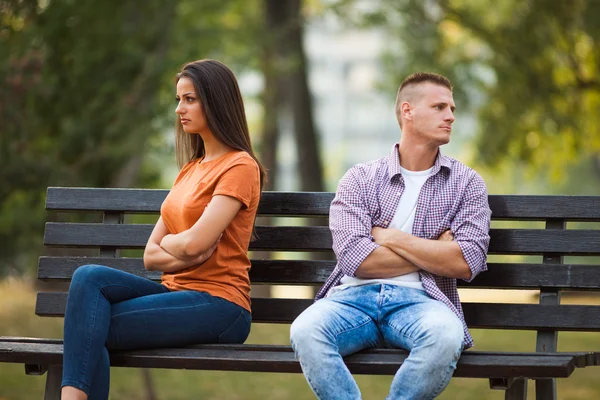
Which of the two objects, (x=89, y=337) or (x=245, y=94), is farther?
(x=245, y=94)

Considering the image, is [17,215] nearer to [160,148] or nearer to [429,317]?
[160,148]

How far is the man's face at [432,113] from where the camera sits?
176 inches

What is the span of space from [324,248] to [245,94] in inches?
428

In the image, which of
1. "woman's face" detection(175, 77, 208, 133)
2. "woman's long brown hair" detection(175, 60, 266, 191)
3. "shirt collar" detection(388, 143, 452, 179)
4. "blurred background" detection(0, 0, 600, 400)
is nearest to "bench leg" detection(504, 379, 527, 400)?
"shirt collar" detection(388, 143, 452, 179)

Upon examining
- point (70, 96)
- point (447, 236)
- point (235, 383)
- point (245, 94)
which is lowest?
point (235, 383)

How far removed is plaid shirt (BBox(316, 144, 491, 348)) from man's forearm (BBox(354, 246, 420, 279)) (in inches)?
1.0

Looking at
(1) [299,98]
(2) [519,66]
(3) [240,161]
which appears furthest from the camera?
(1) [299,98]

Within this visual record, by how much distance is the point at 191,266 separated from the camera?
4410mm

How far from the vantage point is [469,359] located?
3975 mm

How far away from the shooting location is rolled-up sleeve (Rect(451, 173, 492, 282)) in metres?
4.21

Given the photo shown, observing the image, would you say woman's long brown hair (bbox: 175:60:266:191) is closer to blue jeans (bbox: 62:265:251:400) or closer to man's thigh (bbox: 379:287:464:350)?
blue jeans (bbox: 62:265:251:400)

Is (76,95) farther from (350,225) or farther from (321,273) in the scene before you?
(350,225)

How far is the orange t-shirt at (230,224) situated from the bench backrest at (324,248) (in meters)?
0.35

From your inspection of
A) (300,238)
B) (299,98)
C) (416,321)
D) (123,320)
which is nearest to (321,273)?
(300,238)
